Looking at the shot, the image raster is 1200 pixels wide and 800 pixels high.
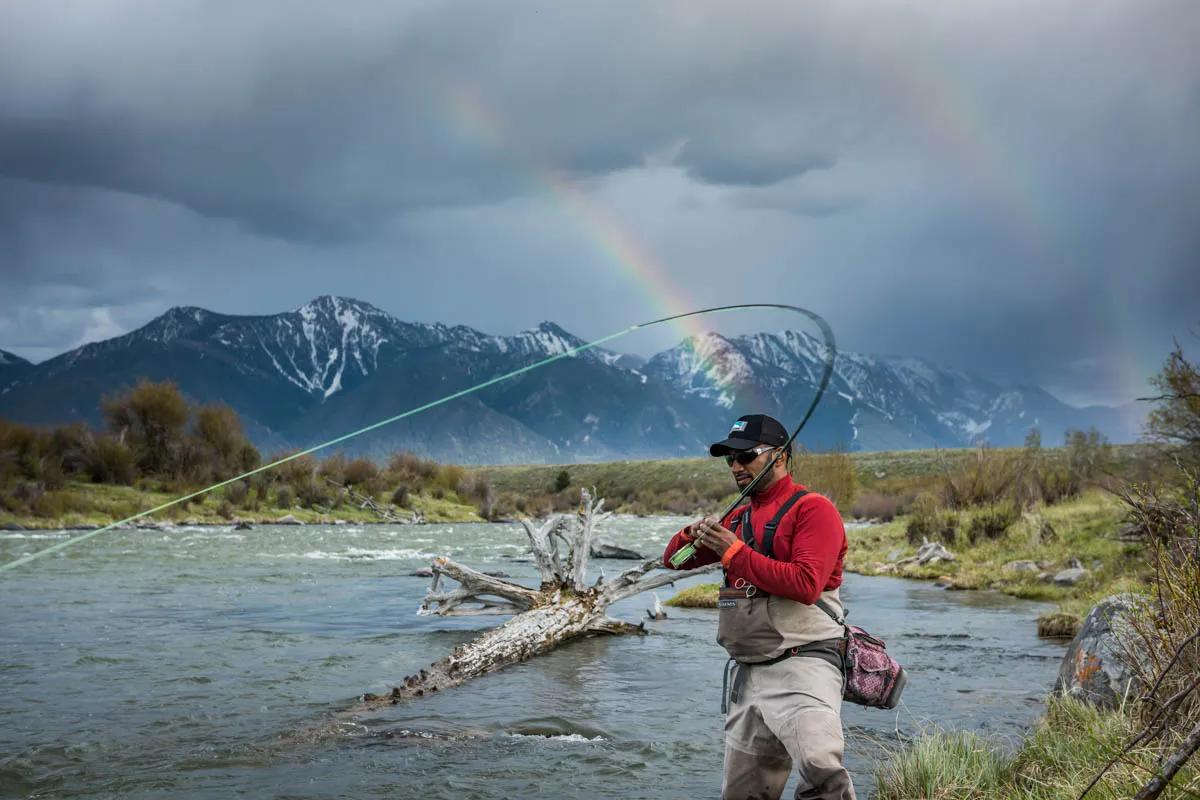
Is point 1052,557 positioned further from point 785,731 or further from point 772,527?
point 785,731

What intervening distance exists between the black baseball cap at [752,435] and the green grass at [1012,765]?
239 cm

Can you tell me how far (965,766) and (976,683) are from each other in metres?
5.61

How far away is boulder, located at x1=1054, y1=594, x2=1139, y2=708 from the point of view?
7504 millimetres

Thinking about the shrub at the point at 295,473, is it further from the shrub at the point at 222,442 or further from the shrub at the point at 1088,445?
the shrub at the point at 1088,445

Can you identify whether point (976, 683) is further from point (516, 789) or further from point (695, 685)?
point (516, 789)

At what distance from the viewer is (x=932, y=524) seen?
91.5 feet

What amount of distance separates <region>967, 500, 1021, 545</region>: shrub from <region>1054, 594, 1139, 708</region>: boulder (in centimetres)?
1772

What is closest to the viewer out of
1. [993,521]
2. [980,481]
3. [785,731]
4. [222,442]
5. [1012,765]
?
[785,731]

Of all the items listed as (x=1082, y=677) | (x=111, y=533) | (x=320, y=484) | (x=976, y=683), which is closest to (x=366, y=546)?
(x=111, y=533)

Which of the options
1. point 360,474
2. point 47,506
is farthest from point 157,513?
point 360,474

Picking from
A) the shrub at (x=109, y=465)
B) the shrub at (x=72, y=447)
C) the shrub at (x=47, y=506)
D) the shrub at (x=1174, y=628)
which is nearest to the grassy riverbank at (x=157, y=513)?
the shrub at (x=47, y=506)

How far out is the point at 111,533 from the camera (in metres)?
36.4

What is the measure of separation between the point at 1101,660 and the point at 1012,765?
→ 7.35ft

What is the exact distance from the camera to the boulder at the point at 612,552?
31.2m
